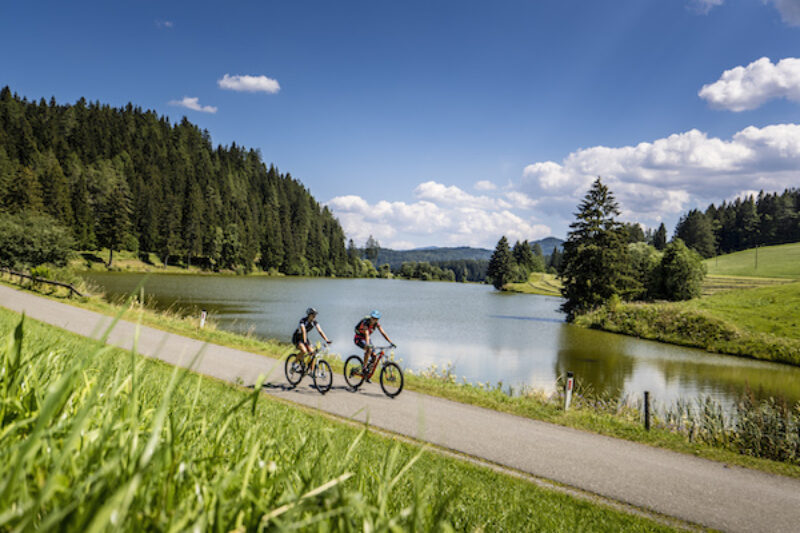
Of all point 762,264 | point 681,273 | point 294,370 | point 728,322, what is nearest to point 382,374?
point 294,370

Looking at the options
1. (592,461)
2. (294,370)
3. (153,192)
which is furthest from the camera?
(153,192)

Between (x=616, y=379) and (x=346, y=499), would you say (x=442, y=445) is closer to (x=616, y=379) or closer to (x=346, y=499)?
(x=346, y=499)

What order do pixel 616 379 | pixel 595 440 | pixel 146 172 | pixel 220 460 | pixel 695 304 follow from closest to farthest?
1. pixel 220 460
2. pixel 595 440
3. pixel 616 379
4. pixel 695 304
5. pixel 146 172

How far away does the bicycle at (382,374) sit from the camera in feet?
39.4

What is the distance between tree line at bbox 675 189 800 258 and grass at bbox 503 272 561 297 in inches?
1423

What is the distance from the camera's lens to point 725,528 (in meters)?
6.41

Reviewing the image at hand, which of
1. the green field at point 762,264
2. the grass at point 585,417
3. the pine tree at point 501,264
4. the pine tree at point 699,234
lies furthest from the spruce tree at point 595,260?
the pine tree at point 699,234

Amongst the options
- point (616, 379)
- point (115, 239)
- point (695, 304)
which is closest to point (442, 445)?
point (616, 379)

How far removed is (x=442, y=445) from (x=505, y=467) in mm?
1221

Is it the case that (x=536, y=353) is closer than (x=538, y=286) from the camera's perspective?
Yes

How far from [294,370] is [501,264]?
342 ft

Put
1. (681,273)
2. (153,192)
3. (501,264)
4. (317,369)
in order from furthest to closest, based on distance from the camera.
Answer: (501,264) → (153,192) → (681,273) → (317,369)

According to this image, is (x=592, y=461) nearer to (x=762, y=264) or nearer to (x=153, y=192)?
(x=762, y=264)

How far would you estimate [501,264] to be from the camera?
11262 cm
